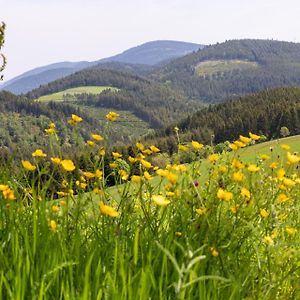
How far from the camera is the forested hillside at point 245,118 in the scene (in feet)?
417

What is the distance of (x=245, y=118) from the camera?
14188 centimetres

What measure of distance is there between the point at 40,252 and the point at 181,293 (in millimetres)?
1028

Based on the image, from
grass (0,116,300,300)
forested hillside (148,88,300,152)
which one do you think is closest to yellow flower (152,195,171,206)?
grass (0,116,300,300)

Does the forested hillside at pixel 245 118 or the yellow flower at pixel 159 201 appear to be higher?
the yellow flower at pixel 159 201

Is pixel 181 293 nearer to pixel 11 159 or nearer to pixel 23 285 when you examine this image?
pixel 23 285

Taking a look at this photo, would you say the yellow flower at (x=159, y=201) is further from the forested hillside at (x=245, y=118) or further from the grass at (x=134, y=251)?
the forested hillside at (x=245, y=118)

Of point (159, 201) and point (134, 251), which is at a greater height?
point (159, 201)

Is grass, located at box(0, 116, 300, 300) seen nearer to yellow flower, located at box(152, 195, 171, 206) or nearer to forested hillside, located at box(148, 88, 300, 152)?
yellow flower, located at box(152, 195, 171, 206)

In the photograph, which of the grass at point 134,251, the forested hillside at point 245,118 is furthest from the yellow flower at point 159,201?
the forested hillside at point 245,118

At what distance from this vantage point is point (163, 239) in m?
2.73

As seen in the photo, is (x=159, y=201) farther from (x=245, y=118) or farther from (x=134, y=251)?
(x=245, y=118)

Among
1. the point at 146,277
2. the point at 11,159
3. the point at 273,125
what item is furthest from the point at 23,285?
the point at 273,125

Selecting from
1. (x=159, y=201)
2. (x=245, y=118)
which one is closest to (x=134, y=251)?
(x=159, y=201)

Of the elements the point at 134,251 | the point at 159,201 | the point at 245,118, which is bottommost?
the point at 245,118
